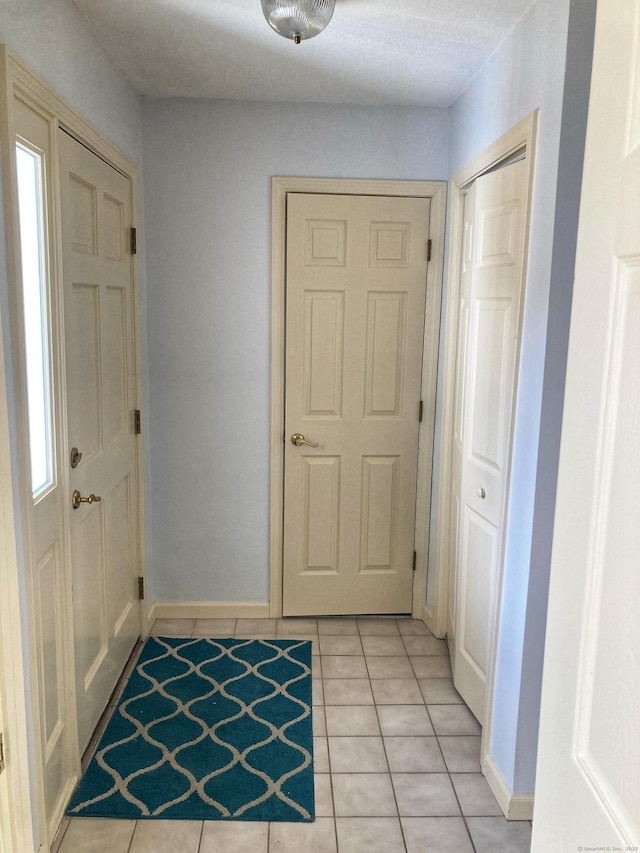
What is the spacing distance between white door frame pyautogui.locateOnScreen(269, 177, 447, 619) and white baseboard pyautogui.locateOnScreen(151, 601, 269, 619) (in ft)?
0.31

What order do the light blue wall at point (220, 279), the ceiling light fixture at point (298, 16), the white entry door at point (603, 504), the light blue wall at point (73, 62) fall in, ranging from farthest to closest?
1. the light blue wall at point (220, 279)
2. the ceiling light fixture at point (298, 16)
3. the light blue wall at point (73, 62)
4. the white entry door at point (603, 504)

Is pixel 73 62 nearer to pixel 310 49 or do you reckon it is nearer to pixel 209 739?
pixel 310 49

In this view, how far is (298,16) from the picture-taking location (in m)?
1.96

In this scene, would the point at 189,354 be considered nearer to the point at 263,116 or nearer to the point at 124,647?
the point at 263,116

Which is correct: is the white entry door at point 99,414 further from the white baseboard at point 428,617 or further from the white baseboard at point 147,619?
the white baseboard at point 428,617

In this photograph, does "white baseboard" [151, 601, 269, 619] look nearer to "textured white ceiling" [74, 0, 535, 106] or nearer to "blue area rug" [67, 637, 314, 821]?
"blue area rug" [67, 637, 314, 821]

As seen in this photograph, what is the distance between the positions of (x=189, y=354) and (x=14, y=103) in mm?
1620

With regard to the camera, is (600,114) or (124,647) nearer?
(600,114)

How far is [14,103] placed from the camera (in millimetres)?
1633

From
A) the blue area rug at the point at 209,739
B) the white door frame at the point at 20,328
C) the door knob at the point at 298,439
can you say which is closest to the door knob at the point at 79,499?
the white door frame at the point at 20,328

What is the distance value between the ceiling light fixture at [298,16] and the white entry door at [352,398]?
3.56ft

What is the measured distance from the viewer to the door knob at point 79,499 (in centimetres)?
215

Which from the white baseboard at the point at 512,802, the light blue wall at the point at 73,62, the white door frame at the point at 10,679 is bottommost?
the white baseboard at the point at 512,802

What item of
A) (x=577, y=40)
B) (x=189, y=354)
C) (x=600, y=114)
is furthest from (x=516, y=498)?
(x=189, y=354)
